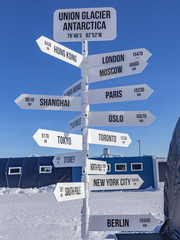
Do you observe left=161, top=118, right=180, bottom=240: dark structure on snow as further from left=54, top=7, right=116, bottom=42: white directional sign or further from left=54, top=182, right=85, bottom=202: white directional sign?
left=54, top=7, right=116, bottom=42: white directional sign

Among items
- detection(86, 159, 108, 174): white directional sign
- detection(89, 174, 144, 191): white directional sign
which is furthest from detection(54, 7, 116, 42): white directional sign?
detection(89, 174, 144, 191): white directional sign

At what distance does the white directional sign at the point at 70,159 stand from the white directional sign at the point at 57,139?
0.45 feet

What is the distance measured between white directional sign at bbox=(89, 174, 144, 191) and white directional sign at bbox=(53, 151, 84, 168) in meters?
0.29

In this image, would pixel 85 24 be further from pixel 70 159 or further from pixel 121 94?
pixel 70 159

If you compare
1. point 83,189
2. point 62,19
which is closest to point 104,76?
point 62,19

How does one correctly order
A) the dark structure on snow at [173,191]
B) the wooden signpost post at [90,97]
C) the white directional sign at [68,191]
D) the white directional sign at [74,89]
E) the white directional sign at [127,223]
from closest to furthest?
1. the dark structure on snow at [173,191]
2. the white directional sign at [68,191]
3. the white directional sign at [127,223]
4. the wooden signpost post at [90,97]
5. the white directional sign at [74,89]

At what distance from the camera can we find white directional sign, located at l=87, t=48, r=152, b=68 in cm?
382

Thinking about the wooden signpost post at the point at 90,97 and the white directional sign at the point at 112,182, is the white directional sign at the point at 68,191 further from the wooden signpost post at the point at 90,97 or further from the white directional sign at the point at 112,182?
the white directional sign at the point at 112,182

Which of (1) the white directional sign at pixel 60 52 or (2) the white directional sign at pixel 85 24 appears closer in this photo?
(1) the white directional sign at pixel 60 52

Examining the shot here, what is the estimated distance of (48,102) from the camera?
374cm

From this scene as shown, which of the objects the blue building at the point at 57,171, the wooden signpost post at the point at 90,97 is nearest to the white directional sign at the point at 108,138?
the wooden signpost post at the point at 90,97

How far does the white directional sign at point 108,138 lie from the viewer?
369 cm

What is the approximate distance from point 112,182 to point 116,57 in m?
1.89

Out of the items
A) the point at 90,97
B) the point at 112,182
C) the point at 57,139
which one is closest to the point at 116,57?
the point at 90,97
